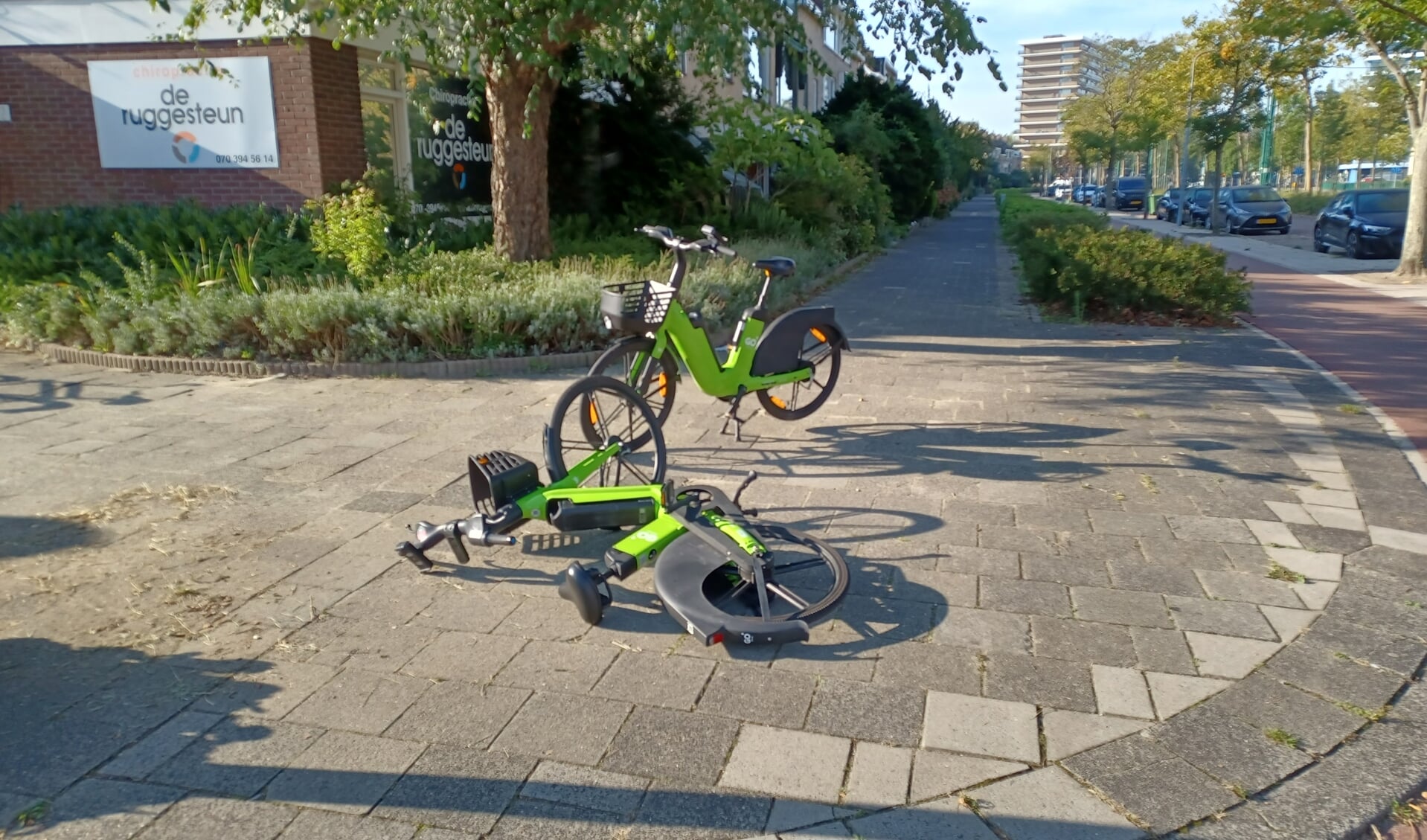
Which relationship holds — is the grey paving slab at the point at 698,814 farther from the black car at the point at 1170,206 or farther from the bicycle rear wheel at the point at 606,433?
the black car at the point at 1170,206

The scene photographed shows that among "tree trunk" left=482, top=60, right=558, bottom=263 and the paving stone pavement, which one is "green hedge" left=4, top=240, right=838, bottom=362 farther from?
the paving stone pavement

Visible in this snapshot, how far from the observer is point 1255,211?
1156 inches

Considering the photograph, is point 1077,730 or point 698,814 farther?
point 1077,730

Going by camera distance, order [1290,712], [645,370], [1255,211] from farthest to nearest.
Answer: [1255,211] → [645,370] → [1290,712]

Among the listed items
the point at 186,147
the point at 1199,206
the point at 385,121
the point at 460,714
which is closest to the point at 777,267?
the point at 460,714

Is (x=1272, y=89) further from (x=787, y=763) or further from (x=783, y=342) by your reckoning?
(x=787, y=763)

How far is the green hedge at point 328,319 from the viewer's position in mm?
8281

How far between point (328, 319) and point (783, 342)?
12.9ft

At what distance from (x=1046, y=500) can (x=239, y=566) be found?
12.7 ft

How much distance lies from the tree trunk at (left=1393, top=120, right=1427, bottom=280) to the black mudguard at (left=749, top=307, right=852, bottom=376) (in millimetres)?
14033

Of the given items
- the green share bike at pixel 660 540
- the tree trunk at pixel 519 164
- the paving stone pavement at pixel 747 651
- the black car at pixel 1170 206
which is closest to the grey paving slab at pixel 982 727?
the paving stone pavement at pixel 747 651

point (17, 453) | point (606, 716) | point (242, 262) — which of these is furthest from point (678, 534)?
point (242, 262)

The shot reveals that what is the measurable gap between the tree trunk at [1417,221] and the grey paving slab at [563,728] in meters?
17.4

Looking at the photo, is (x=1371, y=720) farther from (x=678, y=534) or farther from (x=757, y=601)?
(x=678, y=534)
